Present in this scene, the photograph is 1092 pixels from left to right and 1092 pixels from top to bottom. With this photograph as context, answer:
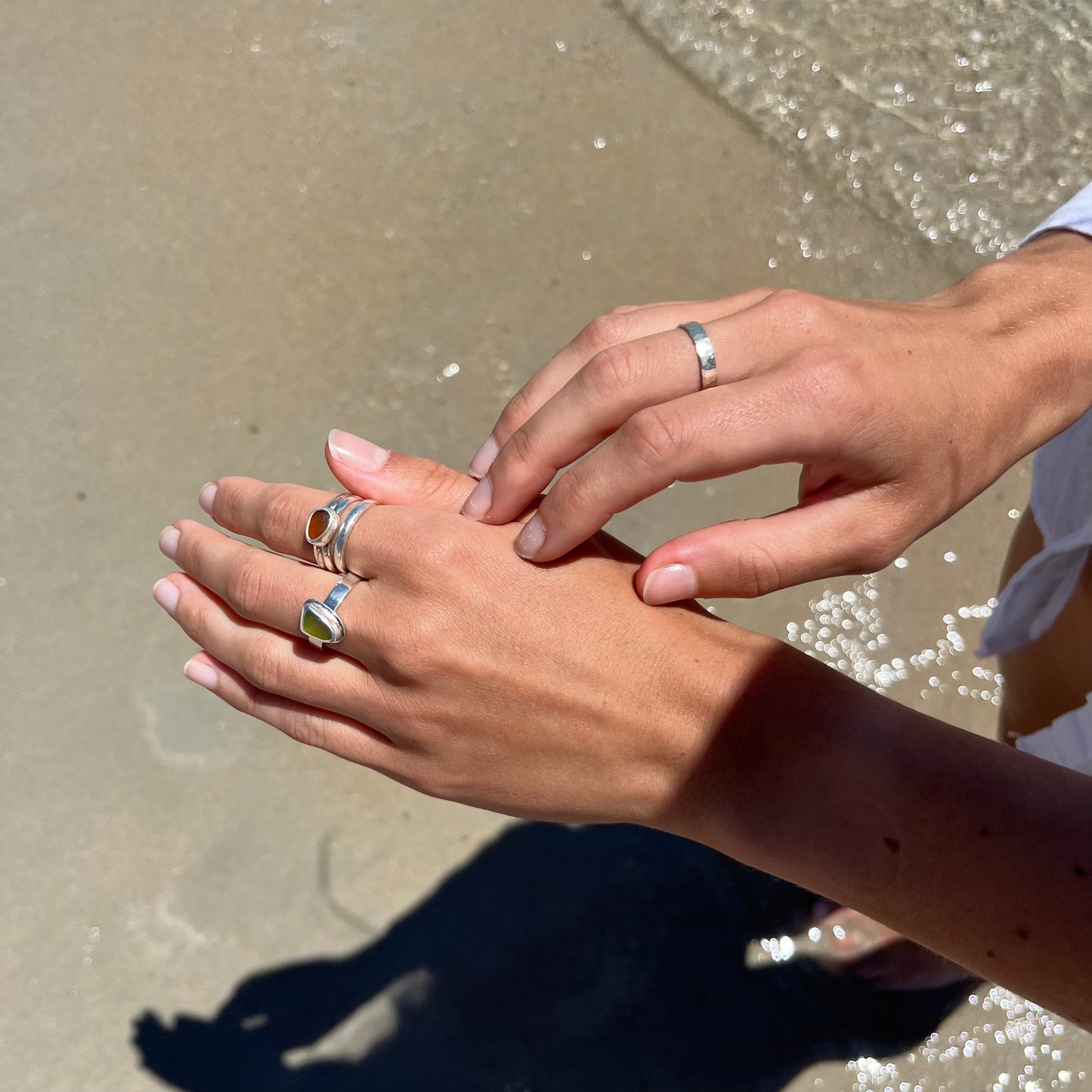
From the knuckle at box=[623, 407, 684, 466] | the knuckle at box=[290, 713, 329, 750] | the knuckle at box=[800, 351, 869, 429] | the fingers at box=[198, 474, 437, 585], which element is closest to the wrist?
the knuckle at box=[800, 351, 869, 429]

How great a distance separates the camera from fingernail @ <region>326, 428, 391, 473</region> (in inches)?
50.7

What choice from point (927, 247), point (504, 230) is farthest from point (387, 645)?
point (927, 247)

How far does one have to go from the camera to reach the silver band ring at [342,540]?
1.19 meters

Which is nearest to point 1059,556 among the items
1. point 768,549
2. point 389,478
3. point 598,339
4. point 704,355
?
point 768,549

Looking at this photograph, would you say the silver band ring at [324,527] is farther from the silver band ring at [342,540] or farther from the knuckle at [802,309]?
the knuckle at [802,309]

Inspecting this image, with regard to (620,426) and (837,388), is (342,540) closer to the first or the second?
(620,426)

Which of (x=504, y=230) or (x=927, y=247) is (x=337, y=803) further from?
(x=927, y=247)

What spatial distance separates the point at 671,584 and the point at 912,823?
383 millimetres

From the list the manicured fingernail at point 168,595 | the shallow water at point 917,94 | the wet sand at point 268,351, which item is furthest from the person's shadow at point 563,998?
the shallow water at point 917,94

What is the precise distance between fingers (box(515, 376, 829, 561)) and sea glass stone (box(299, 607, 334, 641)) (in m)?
0.33

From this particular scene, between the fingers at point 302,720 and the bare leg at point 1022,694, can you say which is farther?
the bare leg at point 1022,694

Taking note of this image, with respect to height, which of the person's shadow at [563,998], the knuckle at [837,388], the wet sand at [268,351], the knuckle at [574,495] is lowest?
the person's shadow at [563,998]

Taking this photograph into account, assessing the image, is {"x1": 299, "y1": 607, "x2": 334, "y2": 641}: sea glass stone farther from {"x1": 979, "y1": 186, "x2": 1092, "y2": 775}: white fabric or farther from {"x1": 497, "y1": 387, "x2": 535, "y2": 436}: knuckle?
{"x1": 979, "y1": 186, "x2": 1092, "y2": 775}: white fabric

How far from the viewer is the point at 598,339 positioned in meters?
1.28
